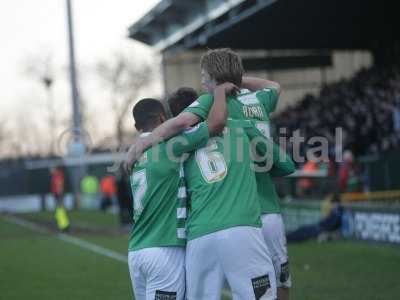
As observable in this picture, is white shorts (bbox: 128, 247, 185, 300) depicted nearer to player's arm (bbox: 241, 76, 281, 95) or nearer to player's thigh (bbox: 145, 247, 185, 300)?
player's thigh (bbox: 145, 247, 185, 300)

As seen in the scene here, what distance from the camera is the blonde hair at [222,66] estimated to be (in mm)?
5410

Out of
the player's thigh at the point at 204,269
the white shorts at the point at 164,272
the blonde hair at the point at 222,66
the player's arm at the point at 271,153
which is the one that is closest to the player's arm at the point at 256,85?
the player's arm at the point at 271,153

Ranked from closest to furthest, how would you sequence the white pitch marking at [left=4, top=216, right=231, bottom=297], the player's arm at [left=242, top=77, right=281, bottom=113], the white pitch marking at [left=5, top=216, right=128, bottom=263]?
the player's arm at [left=242, top=77, right=281, bottom=113] → the white pitch marking at [left=4, top=216, right=231, bottom=297] → the white pitch marking at [left=5, top=216, right=128, bottom=263]

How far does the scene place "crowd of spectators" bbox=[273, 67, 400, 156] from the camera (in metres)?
25.0

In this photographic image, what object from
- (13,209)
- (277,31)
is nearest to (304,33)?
(277,31)

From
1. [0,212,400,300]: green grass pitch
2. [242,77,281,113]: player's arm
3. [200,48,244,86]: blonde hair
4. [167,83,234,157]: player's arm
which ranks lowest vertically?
[0,212,400,300]: green grass pitch

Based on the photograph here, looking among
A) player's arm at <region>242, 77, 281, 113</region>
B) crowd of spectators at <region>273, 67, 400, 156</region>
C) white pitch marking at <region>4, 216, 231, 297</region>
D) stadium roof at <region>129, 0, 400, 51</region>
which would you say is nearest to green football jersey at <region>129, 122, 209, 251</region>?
player's arm at <region>242, 77, 281, 113</region>

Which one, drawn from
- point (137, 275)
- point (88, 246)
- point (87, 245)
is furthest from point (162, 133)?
point (87, 245)

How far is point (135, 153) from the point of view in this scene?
5.66 meters

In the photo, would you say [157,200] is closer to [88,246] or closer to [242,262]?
[242,262]

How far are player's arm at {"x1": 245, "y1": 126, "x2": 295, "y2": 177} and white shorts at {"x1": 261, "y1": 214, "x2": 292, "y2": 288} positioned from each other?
0.47 metres

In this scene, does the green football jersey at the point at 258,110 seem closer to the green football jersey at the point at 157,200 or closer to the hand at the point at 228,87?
the hand at the point at 228,87

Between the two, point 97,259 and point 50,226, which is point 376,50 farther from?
point 97,259

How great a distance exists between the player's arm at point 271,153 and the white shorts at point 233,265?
0.66 m
